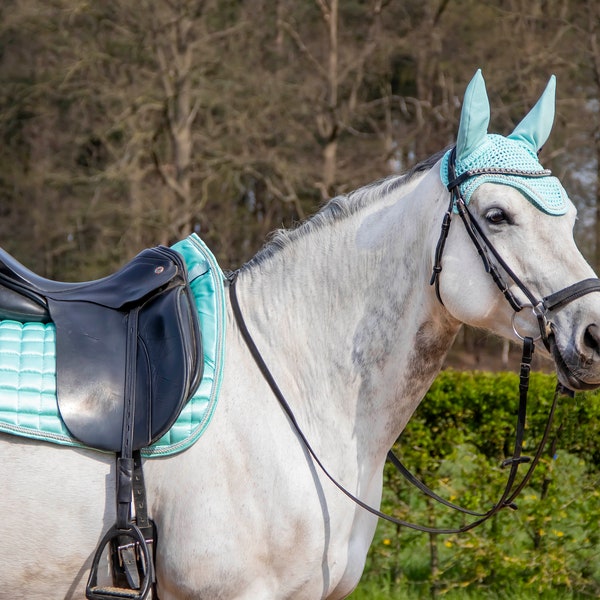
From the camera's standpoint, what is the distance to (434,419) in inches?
196

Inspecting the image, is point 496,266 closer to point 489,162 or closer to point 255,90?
point 489,162

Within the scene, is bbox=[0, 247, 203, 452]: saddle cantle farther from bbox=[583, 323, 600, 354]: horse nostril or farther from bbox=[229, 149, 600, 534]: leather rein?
bbox=[583, 323, 600, 354]: horse nostril

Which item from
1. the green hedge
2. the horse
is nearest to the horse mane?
the horse

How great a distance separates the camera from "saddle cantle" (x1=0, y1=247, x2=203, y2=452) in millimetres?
2344

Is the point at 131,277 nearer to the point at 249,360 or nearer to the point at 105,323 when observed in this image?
the point at 105,323

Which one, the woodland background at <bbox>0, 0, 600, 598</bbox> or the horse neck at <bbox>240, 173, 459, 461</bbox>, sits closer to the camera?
the horse neck at <bbox>240, 173, 459, 461</bbox>

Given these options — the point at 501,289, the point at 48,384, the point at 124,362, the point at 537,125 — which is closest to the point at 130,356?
the point at 124,362

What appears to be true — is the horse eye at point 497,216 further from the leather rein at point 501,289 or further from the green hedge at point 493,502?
the green hedge at point 493,502

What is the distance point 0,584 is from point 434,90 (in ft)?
58.8

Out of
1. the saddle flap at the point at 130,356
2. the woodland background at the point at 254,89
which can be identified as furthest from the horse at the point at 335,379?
the woodland background at the point at 254,89

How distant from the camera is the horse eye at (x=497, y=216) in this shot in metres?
2.36

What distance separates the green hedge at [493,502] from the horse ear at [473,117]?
267 cm

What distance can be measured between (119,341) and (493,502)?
9.92 ft

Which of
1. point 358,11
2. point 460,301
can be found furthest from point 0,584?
point 358,11
